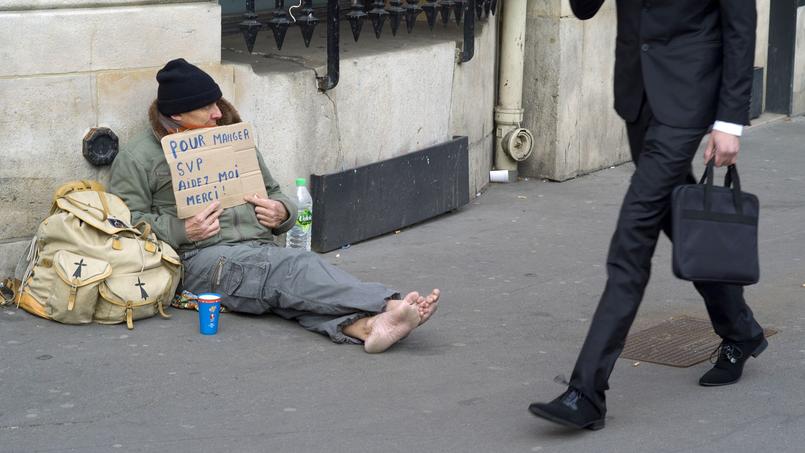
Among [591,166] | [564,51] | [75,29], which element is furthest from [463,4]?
[75,29]

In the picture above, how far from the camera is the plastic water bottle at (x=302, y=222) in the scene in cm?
645

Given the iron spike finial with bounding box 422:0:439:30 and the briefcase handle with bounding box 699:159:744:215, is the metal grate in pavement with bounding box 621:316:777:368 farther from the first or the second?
the iron spike finial with bounding box 422:0:439:30

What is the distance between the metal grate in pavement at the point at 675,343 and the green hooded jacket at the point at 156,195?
1.69 metres

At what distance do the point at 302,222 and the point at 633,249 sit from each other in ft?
8.58

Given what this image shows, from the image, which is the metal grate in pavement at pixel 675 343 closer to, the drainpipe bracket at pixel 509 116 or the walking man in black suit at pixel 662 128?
the walking man in black suit at pixel 662 128

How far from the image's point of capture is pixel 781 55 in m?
11.8

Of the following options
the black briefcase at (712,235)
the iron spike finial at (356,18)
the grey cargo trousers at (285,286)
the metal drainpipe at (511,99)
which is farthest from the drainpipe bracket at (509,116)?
the black briefcase at (712,235)

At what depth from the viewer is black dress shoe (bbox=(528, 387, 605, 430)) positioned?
4074mm

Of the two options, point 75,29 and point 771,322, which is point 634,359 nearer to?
point 771,322

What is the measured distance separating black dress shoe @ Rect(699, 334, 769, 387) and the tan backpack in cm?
216

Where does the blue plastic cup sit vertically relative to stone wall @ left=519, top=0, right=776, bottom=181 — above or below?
below

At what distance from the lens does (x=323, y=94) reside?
21.6 feet

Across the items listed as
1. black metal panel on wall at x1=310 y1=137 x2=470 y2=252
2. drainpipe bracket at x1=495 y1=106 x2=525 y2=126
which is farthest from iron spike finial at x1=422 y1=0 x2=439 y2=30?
drainpipe bracket at x1=495 y1=106 x2=525 y2=126

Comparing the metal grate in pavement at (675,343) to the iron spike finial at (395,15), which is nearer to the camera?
the metal grate in pavement at (675,343)
